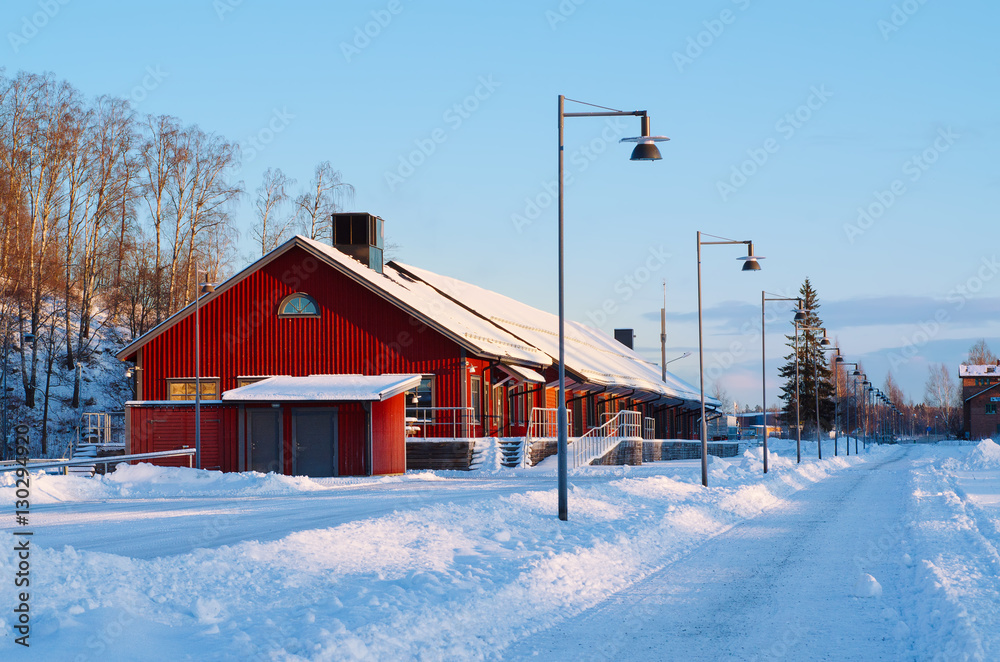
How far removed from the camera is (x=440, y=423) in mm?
35812

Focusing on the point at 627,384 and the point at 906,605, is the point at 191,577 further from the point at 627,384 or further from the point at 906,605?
the point at 627,384

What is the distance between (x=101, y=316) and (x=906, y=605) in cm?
6978

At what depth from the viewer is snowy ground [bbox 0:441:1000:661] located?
26.1ft

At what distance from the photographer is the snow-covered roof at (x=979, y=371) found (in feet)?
515

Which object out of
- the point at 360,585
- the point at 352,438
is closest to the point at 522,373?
the point at 352,438

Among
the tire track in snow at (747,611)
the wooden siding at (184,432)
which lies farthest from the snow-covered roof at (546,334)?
the tire track in snow at (747,611)

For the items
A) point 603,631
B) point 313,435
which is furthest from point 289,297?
point 603,631

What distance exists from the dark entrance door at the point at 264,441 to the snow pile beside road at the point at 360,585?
16307 millimetres

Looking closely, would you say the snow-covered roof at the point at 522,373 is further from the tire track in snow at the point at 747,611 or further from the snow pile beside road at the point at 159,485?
the tire track in snow at the point at 747,611

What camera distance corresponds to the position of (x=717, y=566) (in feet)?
42.4

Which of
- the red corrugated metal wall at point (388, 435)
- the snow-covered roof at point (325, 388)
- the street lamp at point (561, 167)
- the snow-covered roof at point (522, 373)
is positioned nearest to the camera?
the street lamp at point (561, 167)

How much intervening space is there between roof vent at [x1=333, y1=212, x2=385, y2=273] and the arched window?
17.9 feet

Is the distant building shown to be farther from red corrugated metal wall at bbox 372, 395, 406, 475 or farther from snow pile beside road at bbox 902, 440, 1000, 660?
snow pile beside road at bbox 902, 440, 1000, 660

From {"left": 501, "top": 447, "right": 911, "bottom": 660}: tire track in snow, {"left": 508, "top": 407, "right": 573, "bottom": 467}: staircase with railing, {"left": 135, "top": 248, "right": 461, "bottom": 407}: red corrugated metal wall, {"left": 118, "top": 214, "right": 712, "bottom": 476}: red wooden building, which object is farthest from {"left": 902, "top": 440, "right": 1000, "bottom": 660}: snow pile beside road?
{"left": 135, "top": 248, "right": 461, "bottom": 407}: red corrugated metal wall
